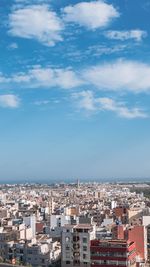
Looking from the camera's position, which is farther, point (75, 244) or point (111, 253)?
point (75, 244)

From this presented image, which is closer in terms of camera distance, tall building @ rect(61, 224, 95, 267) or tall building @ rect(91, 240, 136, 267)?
tall building @ rect(91, 240, 136, 267)

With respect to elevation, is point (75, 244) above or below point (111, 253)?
above

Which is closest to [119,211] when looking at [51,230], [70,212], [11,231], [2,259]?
[70,212]

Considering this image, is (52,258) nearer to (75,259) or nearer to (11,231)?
(75,259)
